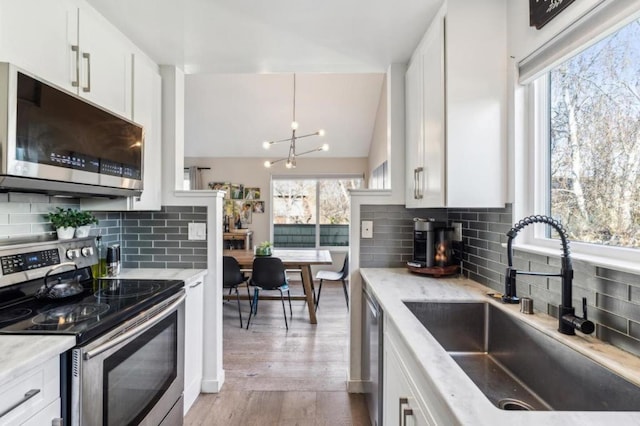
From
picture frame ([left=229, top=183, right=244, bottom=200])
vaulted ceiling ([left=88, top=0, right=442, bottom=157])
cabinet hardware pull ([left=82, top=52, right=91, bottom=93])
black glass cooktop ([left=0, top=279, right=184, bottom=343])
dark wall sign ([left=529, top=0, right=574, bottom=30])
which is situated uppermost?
vaulted ceiling ([left=88, top=0, right=442, bottom=157])

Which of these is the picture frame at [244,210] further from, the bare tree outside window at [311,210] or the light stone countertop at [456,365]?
the light stone countertop at [456,365]

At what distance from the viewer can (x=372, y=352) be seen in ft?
5.82

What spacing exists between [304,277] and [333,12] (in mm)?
2757

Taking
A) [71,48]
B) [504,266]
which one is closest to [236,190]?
[71,48]

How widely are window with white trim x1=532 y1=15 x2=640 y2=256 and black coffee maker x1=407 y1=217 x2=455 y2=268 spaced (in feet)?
1.92

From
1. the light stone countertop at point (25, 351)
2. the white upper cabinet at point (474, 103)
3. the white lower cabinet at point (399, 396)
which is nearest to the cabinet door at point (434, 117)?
the white upper cabinet at point (474, 103)

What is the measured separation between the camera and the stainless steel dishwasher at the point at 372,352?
1.55 metres

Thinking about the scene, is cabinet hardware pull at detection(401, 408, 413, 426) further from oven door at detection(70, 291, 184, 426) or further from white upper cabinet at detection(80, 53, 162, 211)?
white upper cabinet at detection(80, 53, 162, 211)

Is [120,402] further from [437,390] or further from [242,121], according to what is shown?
[242,121]

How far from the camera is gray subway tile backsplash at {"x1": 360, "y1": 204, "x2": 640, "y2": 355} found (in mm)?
962

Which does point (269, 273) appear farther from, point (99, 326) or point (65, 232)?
point (99, 326)

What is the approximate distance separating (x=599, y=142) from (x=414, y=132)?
0.98 meters

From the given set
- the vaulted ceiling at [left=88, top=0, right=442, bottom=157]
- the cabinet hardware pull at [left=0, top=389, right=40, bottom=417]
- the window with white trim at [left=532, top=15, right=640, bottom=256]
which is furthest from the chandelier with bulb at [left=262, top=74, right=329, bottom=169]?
the cabinet hardware pull at [left=0, top=389, right=40, bottom=417]

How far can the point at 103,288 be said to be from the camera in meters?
1.63
